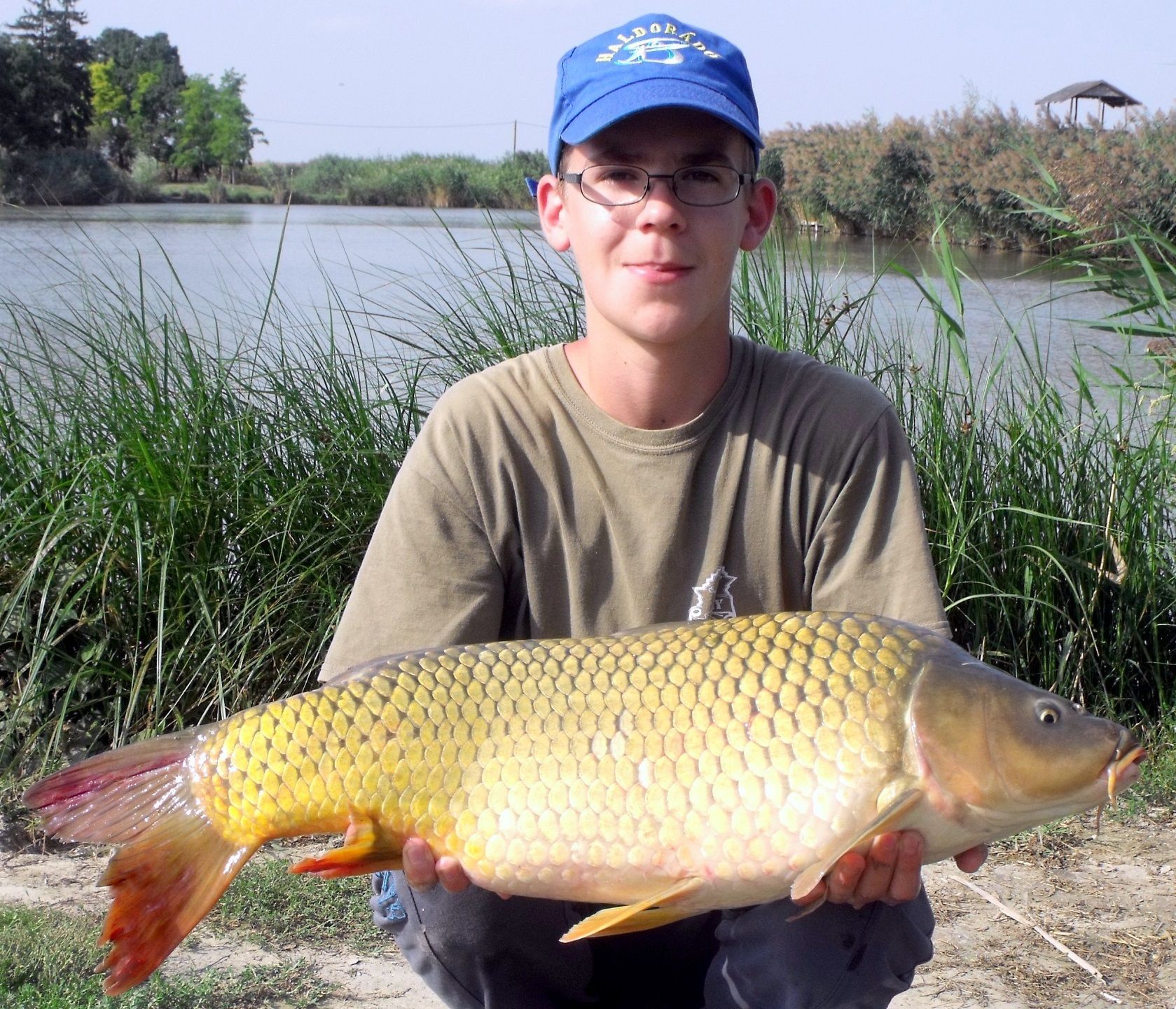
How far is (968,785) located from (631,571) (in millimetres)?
580

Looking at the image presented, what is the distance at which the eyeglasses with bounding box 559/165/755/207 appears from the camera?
1.70m

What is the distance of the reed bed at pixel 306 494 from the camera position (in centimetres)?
298

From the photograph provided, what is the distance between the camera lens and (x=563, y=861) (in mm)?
1334

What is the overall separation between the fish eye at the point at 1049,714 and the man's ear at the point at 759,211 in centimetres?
82

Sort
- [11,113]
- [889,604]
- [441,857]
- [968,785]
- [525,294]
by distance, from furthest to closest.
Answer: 1. [11,113]
2. [525,294]
3. [889,604]
4. [441,857]
5. [968,785]

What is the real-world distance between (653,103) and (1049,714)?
927 millimetres

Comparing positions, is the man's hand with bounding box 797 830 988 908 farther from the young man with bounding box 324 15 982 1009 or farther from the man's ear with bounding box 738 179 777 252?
the man's ear with bounding box 738 179 777 252

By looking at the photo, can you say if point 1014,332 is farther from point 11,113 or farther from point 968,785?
point 11,113

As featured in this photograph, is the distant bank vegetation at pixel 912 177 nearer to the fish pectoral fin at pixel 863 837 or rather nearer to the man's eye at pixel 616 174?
the man's eye at pixel 616 174

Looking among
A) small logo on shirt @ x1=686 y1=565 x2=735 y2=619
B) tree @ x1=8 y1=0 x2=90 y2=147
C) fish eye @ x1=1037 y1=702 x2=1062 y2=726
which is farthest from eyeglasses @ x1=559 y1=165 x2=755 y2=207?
tree @ x1=8 y1=0 x2=90 y2=147

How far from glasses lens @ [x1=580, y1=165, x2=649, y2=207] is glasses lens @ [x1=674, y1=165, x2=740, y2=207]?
5 centimetres

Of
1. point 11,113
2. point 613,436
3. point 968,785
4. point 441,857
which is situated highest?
point 11,113

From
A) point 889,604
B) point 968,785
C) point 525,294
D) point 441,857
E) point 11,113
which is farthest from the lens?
point 11,113

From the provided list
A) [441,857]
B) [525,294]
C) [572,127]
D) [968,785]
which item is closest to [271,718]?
[441,857]
